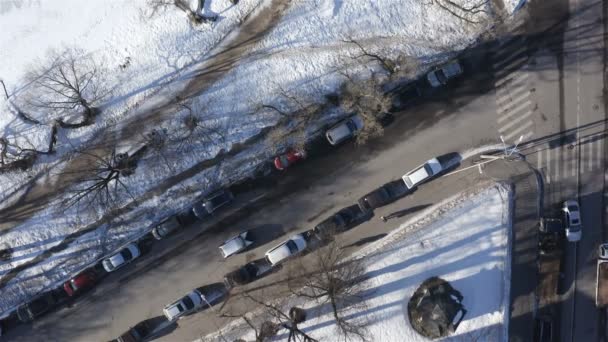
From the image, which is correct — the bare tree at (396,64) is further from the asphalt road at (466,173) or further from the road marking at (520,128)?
the road marking at (520,128)

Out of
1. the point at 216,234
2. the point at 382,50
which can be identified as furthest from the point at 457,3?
the point at 216,234

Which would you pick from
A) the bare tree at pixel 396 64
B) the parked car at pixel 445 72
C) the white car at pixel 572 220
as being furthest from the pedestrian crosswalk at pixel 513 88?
the bare tree at pixel 396 64

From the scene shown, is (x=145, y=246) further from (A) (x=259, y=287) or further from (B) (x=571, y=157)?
(B) (x=571, y=157)

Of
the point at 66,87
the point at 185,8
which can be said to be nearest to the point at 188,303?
the point at 66,87

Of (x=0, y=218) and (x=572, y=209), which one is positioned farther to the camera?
(x=0, y=218)

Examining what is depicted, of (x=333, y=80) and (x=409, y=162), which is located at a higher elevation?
(x=333, y=80)

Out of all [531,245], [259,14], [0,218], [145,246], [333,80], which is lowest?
[531,245]

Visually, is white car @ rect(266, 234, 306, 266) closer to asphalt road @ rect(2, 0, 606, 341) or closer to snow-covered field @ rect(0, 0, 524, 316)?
asphalt road @ rect(2, 0, 606, 341)

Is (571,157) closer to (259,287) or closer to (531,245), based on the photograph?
(531,245)

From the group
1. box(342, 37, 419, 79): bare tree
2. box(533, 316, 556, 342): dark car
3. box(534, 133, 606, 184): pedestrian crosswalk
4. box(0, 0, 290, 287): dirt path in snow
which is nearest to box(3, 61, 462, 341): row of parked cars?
box(342, 37, 419, 79): bare tree
